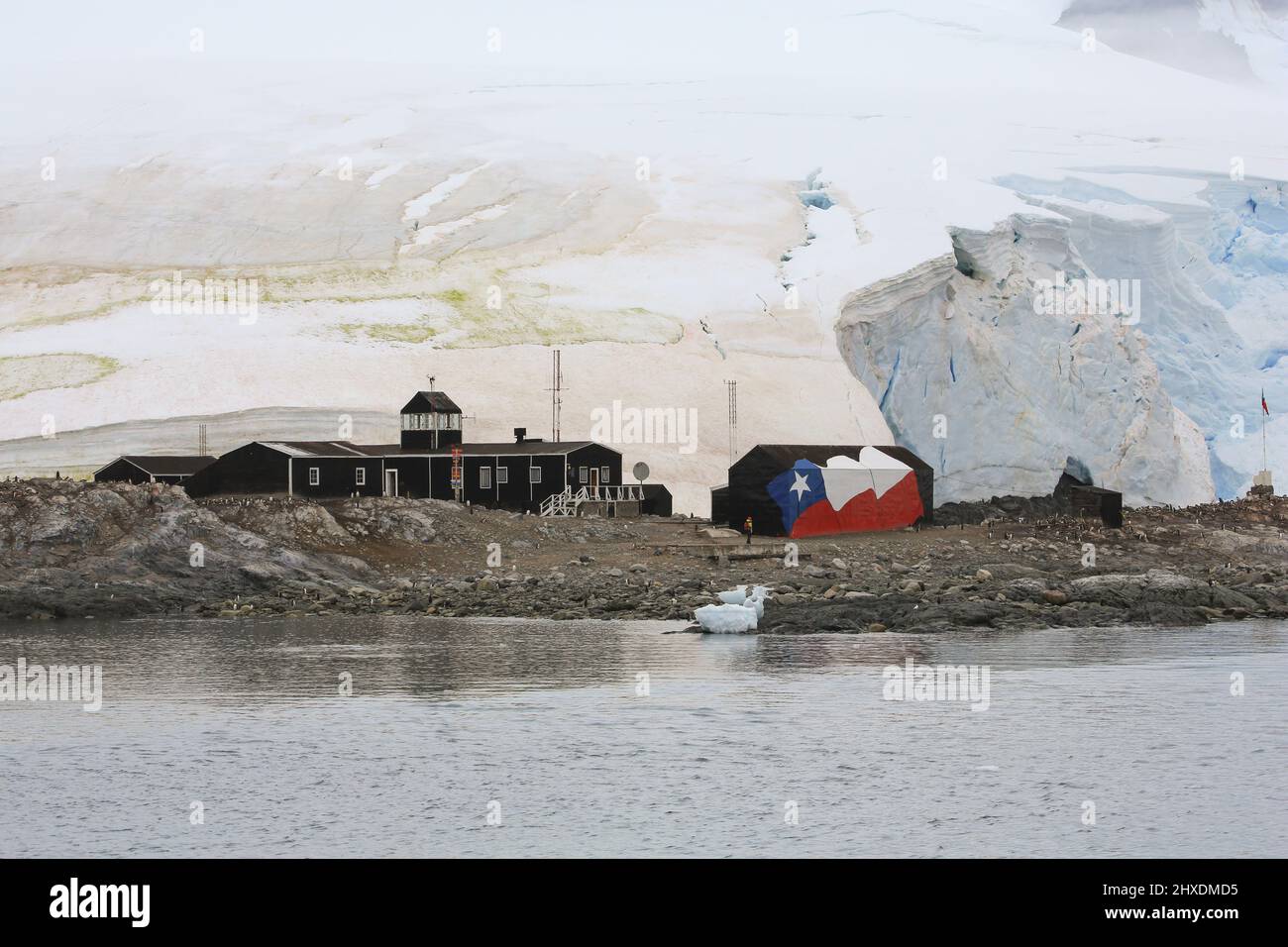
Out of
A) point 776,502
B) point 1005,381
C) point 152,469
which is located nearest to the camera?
point 776,502

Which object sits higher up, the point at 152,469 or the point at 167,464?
the point at 167,464

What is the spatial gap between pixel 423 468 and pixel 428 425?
1.34 metres

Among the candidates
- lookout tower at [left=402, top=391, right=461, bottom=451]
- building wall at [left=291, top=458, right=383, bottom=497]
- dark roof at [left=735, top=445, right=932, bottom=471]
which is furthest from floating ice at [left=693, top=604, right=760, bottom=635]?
lookout tower at [left=402, top=391, right=461, bottom=451]

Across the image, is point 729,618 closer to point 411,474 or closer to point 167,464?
point 411,474

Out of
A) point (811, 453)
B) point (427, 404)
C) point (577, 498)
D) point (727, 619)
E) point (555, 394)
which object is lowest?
point (727, 619)

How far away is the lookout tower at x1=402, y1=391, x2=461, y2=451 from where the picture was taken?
46188mm

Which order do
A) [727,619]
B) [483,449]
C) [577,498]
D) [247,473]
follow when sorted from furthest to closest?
[483,449], [577,498], [247,473], [727,619]

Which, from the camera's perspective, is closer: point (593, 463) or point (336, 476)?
point (336, 476)

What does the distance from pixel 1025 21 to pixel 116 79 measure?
58.5 m

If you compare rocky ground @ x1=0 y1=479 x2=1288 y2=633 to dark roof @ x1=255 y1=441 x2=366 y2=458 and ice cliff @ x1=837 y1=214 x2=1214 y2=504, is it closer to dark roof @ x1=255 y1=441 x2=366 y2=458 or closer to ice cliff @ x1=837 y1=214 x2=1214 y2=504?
dark roof @ x1=255 y1=441 x2=366 y2=458

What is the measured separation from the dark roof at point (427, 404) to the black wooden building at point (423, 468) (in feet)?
0.09

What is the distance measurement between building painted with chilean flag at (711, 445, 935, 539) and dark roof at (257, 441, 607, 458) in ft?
17.1

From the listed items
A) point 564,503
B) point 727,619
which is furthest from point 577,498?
point 727,619

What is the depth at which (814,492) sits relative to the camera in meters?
41.6
